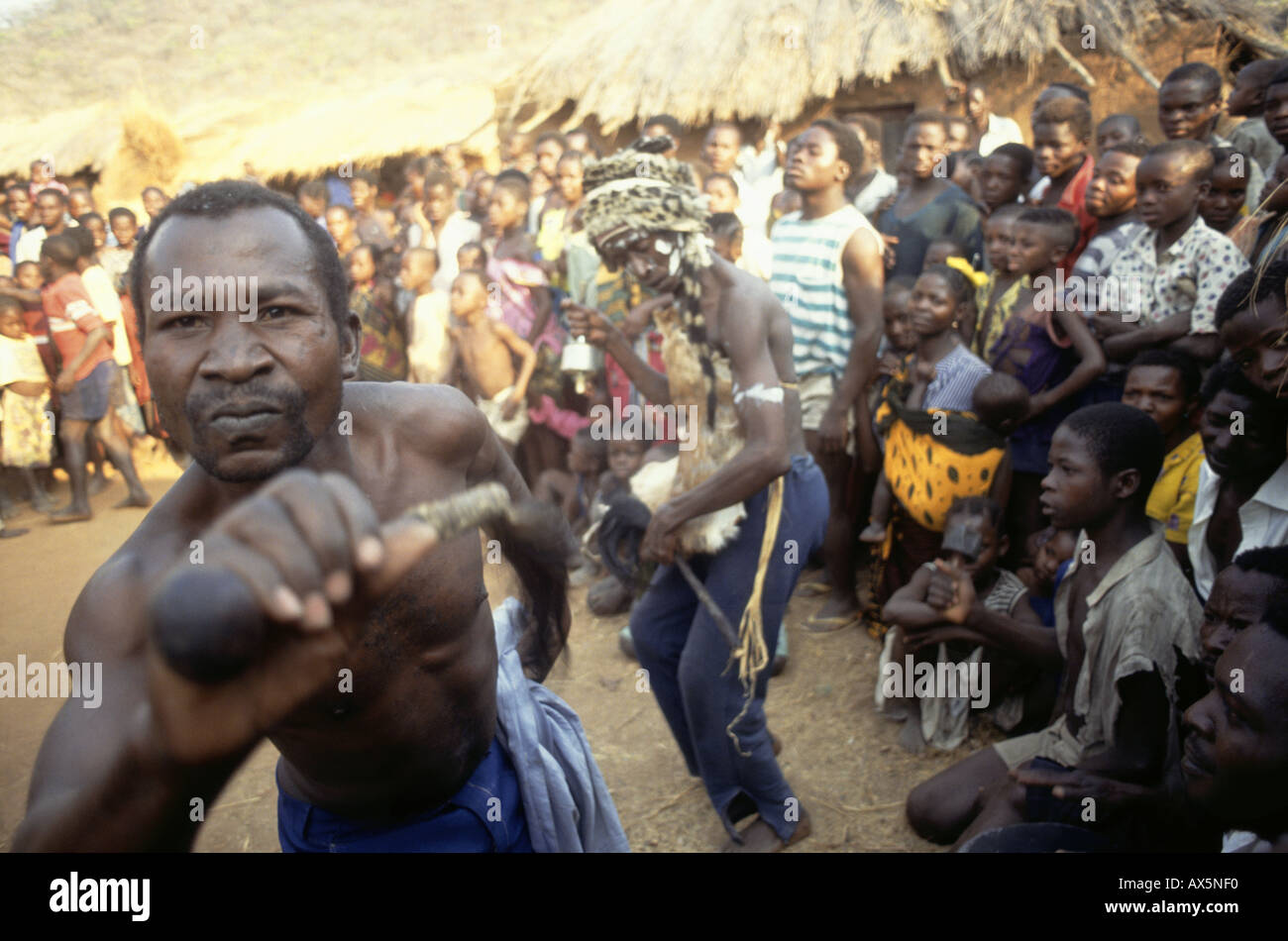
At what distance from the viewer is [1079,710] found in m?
2.73

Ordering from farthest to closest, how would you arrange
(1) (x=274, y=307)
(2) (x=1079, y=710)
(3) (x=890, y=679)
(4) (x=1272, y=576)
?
1. (3) (x=890, y=679)
2. (2) (x=1079, y=710)
3. (4) (x=1272, y=576)
4. (1) (x=274, y=307)

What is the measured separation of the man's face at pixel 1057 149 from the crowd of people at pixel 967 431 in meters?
0.02

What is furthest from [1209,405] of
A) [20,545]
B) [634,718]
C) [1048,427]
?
[20,545]

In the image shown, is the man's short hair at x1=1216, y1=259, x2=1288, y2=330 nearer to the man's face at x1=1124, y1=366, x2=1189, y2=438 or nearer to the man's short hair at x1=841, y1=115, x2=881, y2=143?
the man's face at x1=1124, y1=366, x2=1189, y2=438

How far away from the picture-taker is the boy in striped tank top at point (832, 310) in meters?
4.36

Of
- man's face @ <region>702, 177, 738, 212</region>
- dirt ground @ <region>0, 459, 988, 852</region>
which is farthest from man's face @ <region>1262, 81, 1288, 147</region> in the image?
man's face @ <region>702, 177, 738, 212</region>

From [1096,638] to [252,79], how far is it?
861 inches

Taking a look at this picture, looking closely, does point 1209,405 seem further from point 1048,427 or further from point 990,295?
point 990,295

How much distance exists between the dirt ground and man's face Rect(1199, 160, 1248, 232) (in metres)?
2.58

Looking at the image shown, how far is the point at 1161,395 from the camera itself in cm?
338

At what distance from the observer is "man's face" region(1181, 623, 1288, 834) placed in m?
1.78

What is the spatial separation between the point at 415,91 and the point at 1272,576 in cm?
1444

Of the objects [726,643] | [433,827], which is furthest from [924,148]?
[433,827]

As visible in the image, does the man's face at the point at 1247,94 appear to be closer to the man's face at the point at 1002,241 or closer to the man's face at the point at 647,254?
the man's face at the point at 1002,241
